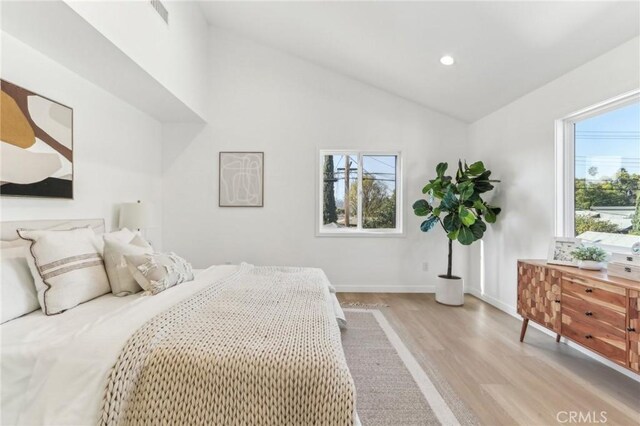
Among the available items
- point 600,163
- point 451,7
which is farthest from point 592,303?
point 451,7

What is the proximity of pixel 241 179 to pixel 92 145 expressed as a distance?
1728mm

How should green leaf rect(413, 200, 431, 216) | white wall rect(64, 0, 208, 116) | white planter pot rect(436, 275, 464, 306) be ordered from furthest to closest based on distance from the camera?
green leaf rect(413, 200, 431, 216), white planter pot rect(436, 275, 464, 306), white wall rect(64, 0, 208, 116)

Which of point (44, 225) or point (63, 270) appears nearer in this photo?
point (63, 270)

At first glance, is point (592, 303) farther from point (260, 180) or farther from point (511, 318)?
point (260, 180)

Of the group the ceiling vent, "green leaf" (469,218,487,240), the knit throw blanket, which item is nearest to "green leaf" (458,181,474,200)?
"green leaf" (469,218,487,240)

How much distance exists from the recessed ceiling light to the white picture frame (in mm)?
1967

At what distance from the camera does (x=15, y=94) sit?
198 cm

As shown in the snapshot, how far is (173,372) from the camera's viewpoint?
114 cm

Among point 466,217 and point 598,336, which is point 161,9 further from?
point 598,336

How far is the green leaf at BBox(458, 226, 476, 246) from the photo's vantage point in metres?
3.39

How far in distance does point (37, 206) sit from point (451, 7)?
3.57m

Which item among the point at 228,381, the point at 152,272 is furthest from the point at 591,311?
the point at 152,272

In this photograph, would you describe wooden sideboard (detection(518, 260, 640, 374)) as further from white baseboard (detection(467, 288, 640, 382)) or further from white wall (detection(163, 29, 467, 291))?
white wall (detection(163, 29, 467, 291))

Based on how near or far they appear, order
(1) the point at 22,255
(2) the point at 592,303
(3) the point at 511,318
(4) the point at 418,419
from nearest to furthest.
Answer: (4) the point at 418,419, (1) the point at 22,255, (2) the point at 592,303, (3) the point at 511,318
